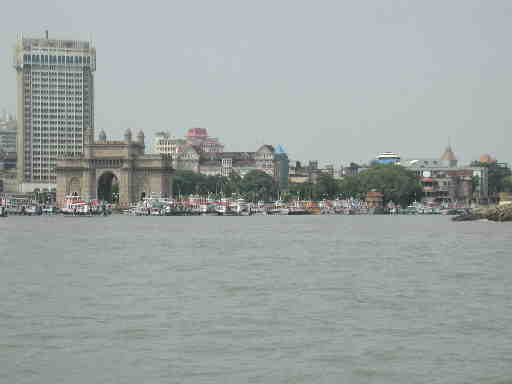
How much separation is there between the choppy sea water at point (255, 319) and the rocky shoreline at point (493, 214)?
7524cm

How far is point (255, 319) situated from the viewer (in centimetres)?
3569

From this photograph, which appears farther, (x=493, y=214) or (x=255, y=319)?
(x=493, y=214)

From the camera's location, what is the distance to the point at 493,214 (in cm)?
14100

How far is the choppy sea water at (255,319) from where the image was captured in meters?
28.0

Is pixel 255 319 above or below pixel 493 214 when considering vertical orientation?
below

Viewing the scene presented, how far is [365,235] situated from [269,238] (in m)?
10.3

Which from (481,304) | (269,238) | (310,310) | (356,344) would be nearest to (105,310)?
(310,310)

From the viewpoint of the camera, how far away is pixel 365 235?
95.8m

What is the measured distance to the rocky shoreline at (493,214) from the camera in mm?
136250

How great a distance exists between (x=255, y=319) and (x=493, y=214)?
108992mm

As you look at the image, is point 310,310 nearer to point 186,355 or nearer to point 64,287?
point 186,355

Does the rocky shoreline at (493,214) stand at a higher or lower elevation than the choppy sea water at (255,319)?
higher

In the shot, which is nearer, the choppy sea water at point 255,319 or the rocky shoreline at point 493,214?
the choppy sea water at point 255,319

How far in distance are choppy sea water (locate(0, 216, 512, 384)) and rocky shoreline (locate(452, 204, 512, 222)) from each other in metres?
75.2
